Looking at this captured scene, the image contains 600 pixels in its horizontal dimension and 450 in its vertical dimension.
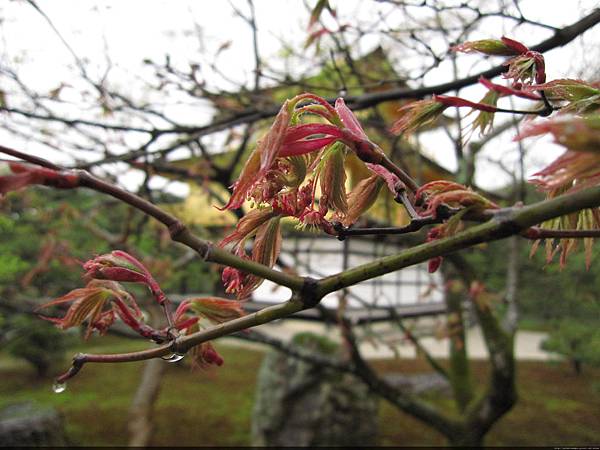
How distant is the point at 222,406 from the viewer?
670 centimetres

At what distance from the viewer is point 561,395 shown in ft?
23.8

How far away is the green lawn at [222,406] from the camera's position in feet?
17.4

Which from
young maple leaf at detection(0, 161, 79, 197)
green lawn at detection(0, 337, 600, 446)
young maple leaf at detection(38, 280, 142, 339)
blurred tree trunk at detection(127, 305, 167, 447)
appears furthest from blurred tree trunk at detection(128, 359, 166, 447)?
young maple leaf at detection(0, 161, 79, 197)

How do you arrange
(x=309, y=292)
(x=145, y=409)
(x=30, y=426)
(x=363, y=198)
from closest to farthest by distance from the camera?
(x=309, y=292) < (x=363, y=198) < (x=30, y=426) < (x=145, y=409)

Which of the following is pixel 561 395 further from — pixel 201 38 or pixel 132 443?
pixel 201 38

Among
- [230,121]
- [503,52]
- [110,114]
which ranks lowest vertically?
[503,52]

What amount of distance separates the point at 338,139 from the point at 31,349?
8350 mm

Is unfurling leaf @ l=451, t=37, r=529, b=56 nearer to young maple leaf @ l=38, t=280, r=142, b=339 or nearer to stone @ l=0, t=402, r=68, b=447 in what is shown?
young maple leaf @ l=38, t=280, r=142, b=339

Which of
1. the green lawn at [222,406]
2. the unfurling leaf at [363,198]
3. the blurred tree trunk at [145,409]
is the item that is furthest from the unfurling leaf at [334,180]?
the green lawn at [222,406]

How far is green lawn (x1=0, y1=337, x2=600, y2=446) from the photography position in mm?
5301

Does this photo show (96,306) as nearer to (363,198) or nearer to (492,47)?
(363,198)

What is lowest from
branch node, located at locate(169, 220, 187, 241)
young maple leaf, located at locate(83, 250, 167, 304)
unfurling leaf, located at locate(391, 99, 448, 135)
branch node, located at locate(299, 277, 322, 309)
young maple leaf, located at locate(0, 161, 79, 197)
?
branch node, located at locate(299, 277, 322, 309)

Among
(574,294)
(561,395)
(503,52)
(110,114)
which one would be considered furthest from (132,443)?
(561,395)

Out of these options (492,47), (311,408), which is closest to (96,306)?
(492,47)
